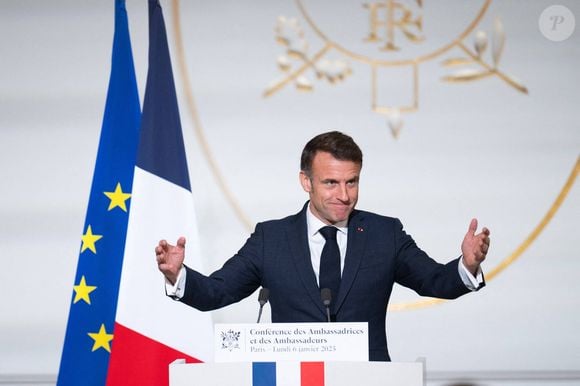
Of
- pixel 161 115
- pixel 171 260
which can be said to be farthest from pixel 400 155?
pixel 171 260

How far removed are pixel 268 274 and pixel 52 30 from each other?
234cm

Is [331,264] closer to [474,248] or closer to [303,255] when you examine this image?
[303,255]

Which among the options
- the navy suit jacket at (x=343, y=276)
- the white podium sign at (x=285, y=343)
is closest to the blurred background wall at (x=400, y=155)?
the navy suit jacket at (x=343, y=276)

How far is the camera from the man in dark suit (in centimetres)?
299

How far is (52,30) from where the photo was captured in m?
4.75

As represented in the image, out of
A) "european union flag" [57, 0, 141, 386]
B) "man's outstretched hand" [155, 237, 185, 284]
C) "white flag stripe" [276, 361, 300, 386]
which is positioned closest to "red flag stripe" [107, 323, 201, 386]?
"european union flag" [57, 0, 141, 386]

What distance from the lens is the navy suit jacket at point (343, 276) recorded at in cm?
298

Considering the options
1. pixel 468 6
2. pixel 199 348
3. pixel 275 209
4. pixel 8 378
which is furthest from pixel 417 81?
pixel 8 378

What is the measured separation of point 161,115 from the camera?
4141 mm

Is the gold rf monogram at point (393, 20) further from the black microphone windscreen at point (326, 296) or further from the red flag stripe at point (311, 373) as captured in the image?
the red flag stripe at point (311, 373)

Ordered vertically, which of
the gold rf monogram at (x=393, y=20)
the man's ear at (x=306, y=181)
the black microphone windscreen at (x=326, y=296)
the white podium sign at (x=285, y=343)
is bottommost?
the white podium sign at (x=285, y=343)

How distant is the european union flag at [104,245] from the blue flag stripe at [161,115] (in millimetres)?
140

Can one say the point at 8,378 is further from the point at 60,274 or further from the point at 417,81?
the point at 417,81

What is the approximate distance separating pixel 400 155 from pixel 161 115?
1.27 metres
